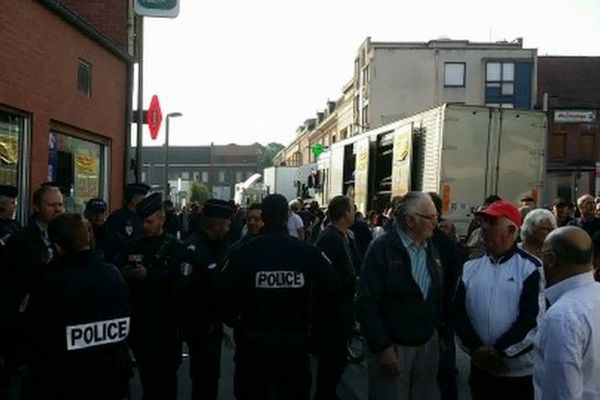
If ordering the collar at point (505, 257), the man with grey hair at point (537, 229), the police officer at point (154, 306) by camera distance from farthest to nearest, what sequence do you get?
the police officer at point (154, 306) < the man with grey hair at point (537, 229) < the collar at point (505, 257)

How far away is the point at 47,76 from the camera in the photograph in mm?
11742

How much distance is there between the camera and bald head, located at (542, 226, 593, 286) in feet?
11.8

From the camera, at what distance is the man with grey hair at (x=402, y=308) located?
5345 mm

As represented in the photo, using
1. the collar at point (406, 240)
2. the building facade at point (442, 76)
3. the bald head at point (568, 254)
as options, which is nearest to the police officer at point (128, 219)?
the collar at point (406, 240)

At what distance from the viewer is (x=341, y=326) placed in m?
7.16

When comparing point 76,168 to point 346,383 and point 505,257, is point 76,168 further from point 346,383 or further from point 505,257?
point 505,257

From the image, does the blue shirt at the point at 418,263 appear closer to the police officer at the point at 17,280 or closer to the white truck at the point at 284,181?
the police officer at the point at 17,280

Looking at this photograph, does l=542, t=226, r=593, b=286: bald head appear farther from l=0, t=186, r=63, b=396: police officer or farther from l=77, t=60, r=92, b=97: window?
l=77, t=60, r=92, b=97: window

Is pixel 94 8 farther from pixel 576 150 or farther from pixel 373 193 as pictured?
pixel 576 150

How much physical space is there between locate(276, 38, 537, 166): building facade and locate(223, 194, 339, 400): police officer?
47.6 metres

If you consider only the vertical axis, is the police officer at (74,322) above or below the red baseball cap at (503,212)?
below

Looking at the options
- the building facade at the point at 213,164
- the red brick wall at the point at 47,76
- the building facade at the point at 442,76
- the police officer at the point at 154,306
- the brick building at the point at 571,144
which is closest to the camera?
the police officer at the point at 154,306

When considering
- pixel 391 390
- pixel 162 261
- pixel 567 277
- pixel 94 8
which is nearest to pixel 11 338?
pixel 162 261

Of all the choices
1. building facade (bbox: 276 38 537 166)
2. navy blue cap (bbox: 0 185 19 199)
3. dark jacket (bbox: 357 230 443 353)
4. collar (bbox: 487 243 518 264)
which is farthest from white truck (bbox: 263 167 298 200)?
collar (bbox: 487 243 518 264)
